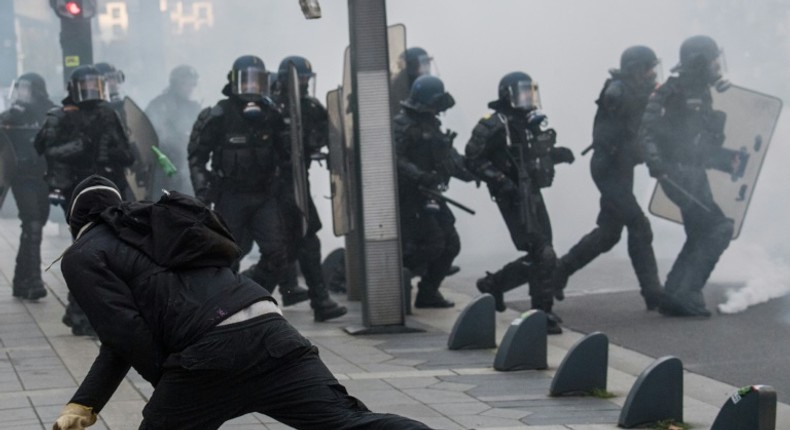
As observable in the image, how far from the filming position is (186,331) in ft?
13.3

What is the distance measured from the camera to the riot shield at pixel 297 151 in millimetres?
9445

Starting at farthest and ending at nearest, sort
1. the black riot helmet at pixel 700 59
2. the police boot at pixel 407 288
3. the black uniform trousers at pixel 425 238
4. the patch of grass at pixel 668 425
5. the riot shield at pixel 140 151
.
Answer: the riot shield at pixel 140 151 < the police boot at pixel 407 288 < the black uniform trousers at pixel 425 238 < the black riot helmet at pixel 700 59 < the patch of grass at pixel 668 425

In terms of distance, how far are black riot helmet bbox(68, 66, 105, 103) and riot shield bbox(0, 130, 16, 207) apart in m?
1.78

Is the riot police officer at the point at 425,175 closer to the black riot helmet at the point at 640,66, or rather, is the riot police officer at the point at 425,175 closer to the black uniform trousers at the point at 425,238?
the black uniform trousers at the point at 425,238

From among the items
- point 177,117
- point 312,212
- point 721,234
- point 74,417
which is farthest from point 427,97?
point 74,417

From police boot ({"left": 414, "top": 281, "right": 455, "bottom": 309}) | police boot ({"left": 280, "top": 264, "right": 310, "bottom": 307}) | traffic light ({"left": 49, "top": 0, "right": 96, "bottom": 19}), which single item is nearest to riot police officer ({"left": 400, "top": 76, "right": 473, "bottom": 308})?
police boot ({"left": 414, "top": 281, "right": 455, "bottom": 309})

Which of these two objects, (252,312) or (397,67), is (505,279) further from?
(252,312)

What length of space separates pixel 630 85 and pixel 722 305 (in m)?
1.60

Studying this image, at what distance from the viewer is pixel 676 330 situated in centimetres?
938

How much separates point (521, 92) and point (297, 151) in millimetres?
1476

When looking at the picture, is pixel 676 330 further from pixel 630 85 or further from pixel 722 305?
pixel 630 85

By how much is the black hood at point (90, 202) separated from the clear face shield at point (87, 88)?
5.33 metres

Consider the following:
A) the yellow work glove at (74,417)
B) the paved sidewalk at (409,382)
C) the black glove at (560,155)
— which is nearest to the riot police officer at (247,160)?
the paved sidewalk at (409,382)

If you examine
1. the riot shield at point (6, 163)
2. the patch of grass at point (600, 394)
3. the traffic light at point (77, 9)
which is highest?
the traffic light at point (77, 9)
